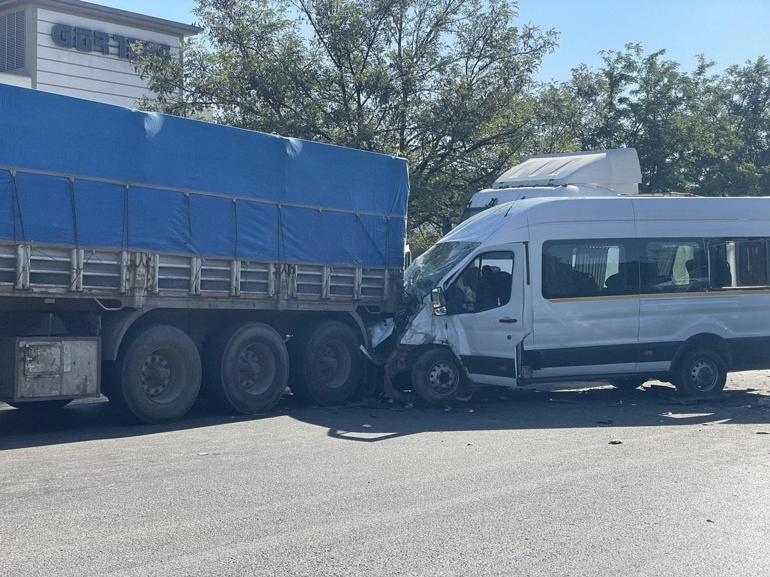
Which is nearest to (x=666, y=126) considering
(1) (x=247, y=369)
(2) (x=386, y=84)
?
(2) (x=386, y=84)

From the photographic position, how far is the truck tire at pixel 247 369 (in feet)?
39.8

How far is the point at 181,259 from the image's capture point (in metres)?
11.5

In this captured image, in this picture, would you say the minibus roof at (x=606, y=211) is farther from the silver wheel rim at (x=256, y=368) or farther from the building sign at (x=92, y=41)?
the building sign at (x=92, y=41)

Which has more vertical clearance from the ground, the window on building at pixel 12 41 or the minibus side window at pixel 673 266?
the window on building at pixel 12 41

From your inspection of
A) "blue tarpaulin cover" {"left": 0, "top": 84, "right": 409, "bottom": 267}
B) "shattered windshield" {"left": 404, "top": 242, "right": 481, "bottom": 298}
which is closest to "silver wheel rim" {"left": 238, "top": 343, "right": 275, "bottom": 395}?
"blue tarpaulin cover" {"left": 0, "top": 84, "right": 409, "bottom": 267}

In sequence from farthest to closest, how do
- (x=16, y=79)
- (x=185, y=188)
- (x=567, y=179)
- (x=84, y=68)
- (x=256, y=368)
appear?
(x=84, y=68)
(x=16, y=79)
(x=567, y=179)
(x=256, y=368)
(x=185, y=188)

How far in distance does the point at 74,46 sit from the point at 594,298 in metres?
20.7

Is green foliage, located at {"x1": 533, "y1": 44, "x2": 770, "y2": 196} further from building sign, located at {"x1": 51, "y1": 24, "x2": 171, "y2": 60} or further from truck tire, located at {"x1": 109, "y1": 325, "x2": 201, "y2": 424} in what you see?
truck tire, located at {"x1": 109, "y1": 325, "x2": 201, "y2": 424}

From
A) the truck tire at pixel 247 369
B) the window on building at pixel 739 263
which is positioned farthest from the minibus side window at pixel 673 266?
the truck tire at pixel 247 369

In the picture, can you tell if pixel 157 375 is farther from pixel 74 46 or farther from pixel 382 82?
pixel 74 46

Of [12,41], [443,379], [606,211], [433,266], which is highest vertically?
[12,41]

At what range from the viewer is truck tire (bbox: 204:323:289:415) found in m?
12.1

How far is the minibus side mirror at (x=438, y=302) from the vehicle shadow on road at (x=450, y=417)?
1249mm

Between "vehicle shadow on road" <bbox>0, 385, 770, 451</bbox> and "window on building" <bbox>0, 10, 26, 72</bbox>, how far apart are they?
59.9 feet
